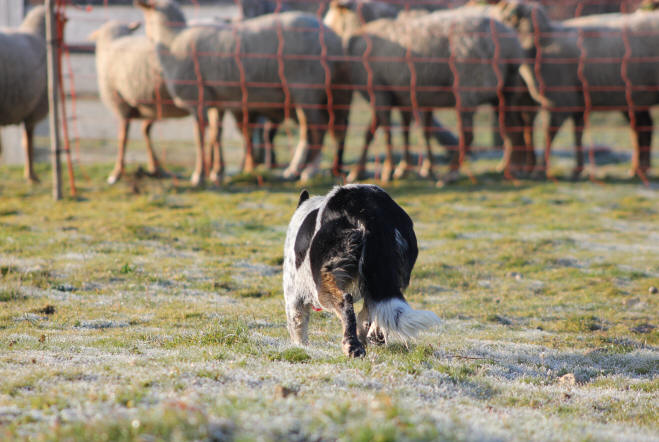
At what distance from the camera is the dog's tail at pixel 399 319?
3.38m

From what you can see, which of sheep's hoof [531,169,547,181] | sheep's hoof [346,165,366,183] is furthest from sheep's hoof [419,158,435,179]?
sheep's hoof [531,169,547,181]

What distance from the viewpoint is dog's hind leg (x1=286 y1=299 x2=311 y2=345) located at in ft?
13.5

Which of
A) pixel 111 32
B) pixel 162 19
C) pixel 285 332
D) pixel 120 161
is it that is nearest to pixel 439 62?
pixel 162 19

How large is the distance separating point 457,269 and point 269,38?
5.27 meters

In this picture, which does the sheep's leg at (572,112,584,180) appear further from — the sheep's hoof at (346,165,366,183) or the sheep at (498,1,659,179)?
the sheep's hoof at (346,165,366,183)

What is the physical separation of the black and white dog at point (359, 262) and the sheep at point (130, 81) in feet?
24.2

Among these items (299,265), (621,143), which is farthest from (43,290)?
(621,143)

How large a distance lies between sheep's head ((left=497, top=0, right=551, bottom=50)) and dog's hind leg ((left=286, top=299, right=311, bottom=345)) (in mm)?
8357

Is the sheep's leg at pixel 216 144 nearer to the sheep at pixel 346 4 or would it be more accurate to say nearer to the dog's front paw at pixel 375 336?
the sheep at pixel 346 4

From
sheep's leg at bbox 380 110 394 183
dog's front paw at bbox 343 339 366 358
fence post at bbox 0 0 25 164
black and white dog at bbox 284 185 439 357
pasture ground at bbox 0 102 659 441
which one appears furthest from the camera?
fence post at bbox 0 0 25 164

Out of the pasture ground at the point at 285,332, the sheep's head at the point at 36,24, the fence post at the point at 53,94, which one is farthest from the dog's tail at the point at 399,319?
the sheep's head at the point at 36,24

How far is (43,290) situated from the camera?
17.7ft

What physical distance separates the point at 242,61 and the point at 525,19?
14.3 feet

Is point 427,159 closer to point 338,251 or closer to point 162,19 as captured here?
point 162,19
